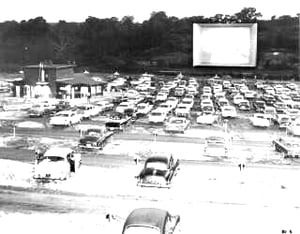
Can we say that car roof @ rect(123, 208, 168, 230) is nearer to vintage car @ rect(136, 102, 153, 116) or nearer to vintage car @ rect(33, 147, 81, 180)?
vintage car @ rect(33, 147, 81, 180)

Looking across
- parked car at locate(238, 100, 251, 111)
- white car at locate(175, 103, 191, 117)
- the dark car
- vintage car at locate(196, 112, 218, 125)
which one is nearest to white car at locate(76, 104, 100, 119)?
white car at locate(175, 103, 191, 117)

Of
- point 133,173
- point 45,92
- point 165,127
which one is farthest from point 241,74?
point 45,92

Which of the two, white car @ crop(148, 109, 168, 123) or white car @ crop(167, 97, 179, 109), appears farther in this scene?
white car @ crop(167, 97, 179, 109)

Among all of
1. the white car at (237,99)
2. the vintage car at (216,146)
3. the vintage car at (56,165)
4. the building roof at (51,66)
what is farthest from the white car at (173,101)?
the vintage car at (56,165)

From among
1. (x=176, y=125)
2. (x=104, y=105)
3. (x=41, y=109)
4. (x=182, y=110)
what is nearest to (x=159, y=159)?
(x=176, y=125)

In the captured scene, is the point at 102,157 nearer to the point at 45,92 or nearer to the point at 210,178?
the point at 210,178

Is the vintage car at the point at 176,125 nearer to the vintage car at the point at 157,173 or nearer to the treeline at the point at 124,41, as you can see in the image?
the treeline at the point at 124,41
